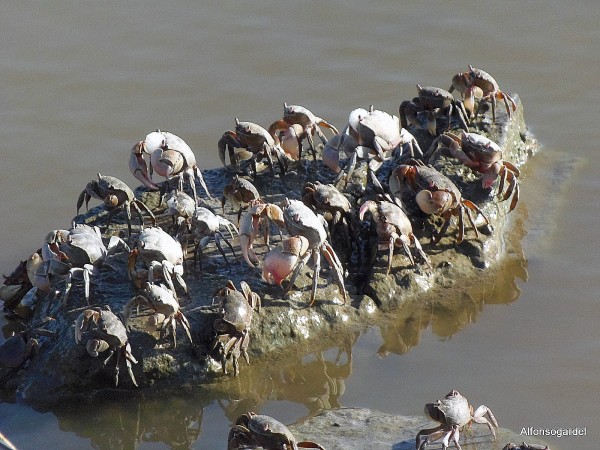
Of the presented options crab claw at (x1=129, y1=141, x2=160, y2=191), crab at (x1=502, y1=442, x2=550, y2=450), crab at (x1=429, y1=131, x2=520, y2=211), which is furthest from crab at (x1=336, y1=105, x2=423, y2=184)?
crab at (x1=502, y1=442, x2=550, y2=450)

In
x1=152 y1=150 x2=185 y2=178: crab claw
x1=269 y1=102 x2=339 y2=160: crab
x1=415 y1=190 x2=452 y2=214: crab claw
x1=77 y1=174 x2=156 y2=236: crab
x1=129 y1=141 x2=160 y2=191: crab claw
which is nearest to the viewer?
x1=415 y1=190 x2=452 y2=214: crab claw

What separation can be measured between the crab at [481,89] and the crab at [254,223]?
2714 millimetres

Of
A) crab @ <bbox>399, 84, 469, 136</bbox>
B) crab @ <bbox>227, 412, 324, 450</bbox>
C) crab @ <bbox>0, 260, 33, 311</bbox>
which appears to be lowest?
crab @ <bbox>227, 412, 324, 450</bbox>

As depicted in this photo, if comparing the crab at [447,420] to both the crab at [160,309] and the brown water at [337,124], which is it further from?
the crab at [160,309]

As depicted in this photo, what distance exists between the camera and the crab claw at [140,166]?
8000 mm

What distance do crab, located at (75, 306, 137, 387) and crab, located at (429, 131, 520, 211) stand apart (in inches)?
119

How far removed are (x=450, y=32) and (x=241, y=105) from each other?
9.18 ft

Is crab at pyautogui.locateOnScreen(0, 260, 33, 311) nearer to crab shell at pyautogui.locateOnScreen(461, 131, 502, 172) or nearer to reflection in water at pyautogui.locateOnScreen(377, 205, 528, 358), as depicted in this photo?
reflection in water at pyautogui.locateOnScreen(377, 205, 528, 358)

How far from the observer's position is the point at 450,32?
12.2m

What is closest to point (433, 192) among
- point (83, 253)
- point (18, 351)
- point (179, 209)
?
point (179, 209)

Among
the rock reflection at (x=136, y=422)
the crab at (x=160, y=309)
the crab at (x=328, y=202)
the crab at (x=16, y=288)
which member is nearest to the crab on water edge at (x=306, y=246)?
the crab at (x=328, y=202)

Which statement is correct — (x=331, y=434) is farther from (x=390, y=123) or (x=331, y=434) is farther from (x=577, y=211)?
(x=577, y=211)

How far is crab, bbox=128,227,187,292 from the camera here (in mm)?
6777

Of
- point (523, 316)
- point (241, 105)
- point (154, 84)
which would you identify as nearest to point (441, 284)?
point (523, 316)
